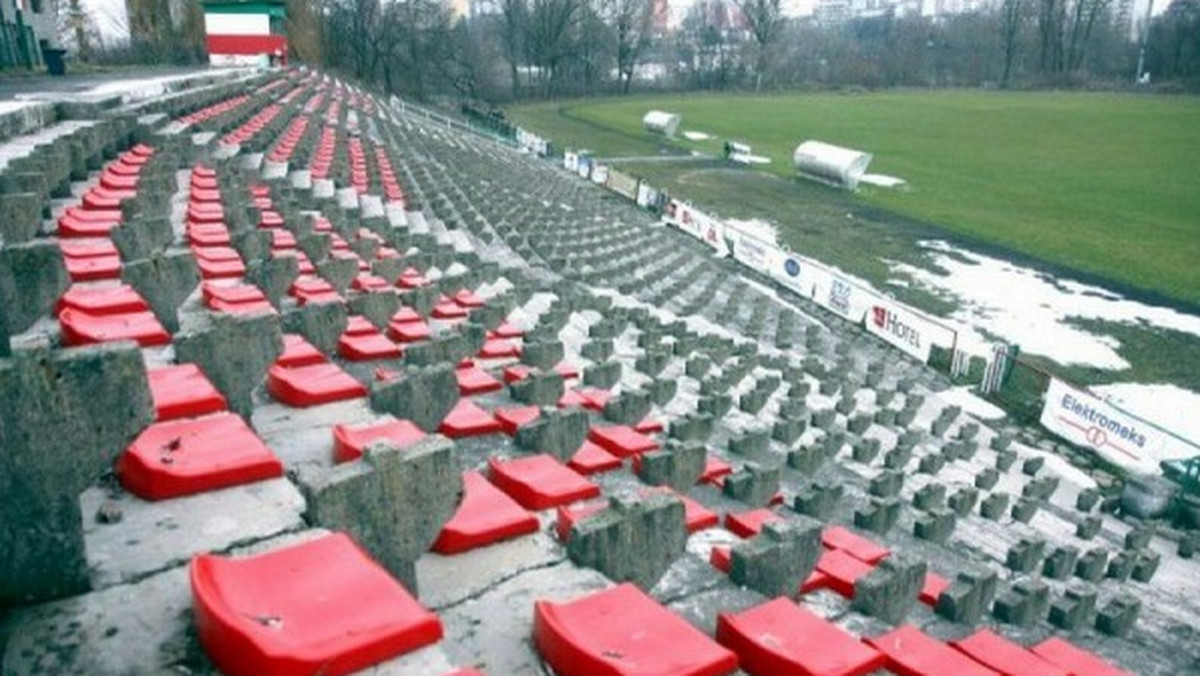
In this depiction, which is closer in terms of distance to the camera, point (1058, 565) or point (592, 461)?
point (592, 461)

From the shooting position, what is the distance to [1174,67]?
85750mm

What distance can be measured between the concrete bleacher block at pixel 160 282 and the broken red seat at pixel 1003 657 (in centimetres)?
524

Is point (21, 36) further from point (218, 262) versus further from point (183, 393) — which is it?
point (183, 393)

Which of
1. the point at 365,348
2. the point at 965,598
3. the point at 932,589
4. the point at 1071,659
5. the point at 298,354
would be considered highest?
the point at 298,354

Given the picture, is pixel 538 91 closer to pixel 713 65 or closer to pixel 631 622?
pixel 713 65

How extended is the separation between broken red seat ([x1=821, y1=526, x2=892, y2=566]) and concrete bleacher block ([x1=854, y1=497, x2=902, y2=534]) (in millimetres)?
860

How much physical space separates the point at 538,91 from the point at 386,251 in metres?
72.6

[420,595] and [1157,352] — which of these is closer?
[420,595]

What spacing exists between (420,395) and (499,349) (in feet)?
10.1

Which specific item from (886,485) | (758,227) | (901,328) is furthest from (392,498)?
(758,227)

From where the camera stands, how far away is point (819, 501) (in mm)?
7172

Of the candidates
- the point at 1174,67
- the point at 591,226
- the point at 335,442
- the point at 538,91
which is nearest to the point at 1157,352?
the point at 591,226

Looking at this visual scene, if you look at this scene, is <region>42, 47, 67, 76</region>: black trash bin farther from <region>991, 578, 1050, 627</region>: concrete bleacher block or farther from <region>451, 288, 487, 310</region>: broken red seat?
<region>991, 578, 1050, 627</region>: concrete bleacher block

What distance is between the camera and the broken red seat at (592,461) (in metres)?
5.91
